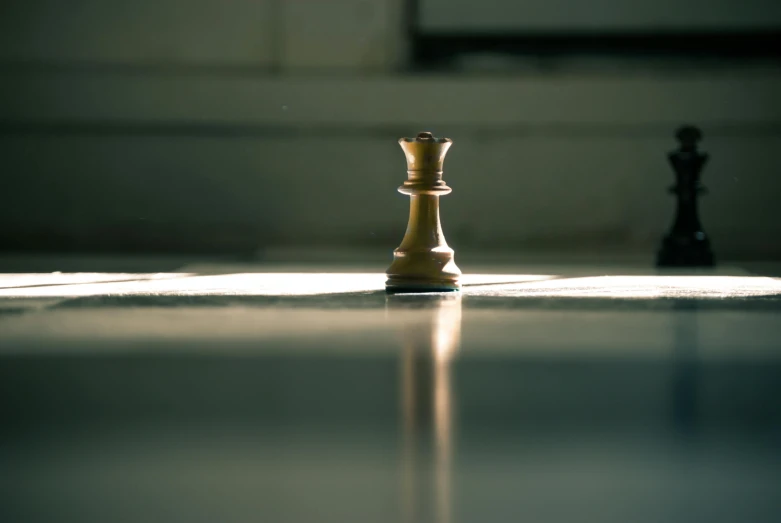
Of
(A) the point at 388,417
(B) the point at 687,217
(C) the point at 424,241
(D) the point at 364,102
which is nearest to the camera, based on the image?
(A) the point at 388,417

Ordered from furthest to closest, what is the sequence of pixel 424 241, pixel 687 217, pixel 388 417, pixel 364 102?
pixel 364 102 → pixel 687 217 → pixel 424 241 → pixel 388 417

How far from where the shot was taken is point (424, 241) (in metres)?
1.64

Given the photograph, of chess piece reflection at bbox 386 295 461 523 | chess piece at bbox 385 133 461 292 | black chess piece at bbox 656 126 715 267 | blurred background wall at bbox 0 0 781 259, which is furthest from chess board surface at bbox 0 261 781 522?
blurred background wall at bbox 0 0 781 259

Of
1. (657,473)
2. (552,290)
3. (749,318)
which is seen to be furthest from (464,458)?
(552,290)

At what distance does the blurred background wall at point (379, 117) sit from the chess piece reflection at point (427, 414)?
2.24 m

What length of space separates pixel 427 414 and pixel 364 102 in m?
2.83

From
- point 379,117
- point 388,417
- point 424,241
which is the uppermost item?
point 379,117

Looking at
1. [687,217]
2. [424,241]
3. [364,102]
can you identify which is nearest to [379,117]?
[364,102]

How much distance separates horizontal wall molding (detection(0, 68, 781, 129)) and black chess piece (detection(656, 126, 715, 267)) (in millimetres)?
536

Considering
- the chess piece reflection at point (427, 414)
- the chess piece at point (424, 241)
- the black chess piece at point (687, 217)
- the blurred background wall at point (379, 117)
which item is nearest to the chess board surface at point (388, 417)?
the chess piece reflection at point (427, 414)

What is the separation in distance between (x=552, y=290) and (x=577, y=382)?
1043mm

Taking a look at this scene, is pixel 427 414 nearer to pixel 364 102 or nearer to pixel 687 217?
pixel 687 217

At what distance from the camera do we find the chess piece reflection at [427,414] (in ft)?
1.26

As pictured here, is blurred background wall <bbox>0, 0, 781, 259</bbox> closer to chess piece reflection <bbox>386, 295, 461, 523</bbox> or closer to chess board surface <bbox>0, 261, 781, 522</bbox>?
chess board surface <bbox>0, 261, 781, 522</bbox>
